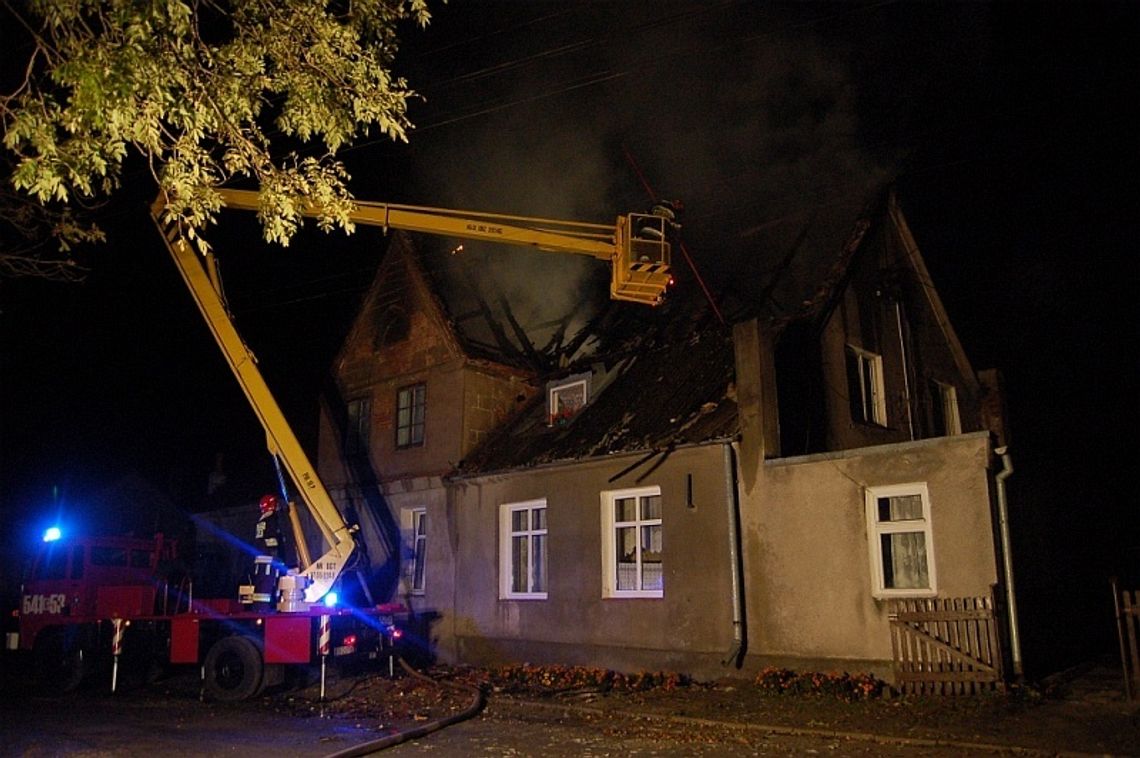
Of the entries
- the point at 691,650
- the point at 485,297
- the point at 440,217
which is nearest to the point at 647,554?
the point at 691,650

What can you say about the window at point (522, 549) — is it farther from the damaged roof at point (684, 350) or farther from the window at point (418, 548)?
the window at point (418, 548)

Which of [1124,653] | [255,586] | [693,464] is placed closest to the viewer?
[1124,653]

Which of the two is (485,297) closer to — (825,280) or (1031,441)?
(825,280)

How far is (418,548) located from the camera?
18984 mm

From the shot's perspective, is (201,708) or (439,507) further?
(439,507)

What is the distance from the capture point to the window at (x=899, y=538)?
481 inches

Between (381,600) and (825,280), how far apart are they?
11032 mm

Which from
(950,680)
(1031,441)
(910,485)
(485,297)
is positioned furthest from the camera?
(485,297)

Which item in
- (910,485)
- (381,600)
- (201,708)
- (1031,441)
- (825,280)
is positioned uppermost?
(825,280)

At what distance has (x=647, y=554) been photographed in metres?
15.0

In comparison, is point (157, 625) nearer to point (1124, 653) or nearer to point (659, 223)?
point (659, 223)

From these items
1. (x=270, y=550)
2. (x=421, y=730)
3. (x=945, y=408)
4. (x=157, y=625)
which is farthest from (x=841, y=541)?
(x=157, y=625)

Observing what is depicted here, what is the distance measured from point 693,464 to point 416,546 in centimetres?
732

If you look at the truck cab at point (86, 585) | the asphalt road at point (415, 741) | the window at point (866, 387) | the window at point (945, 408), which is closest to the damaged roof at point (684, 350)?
the window at point (866, 387)
